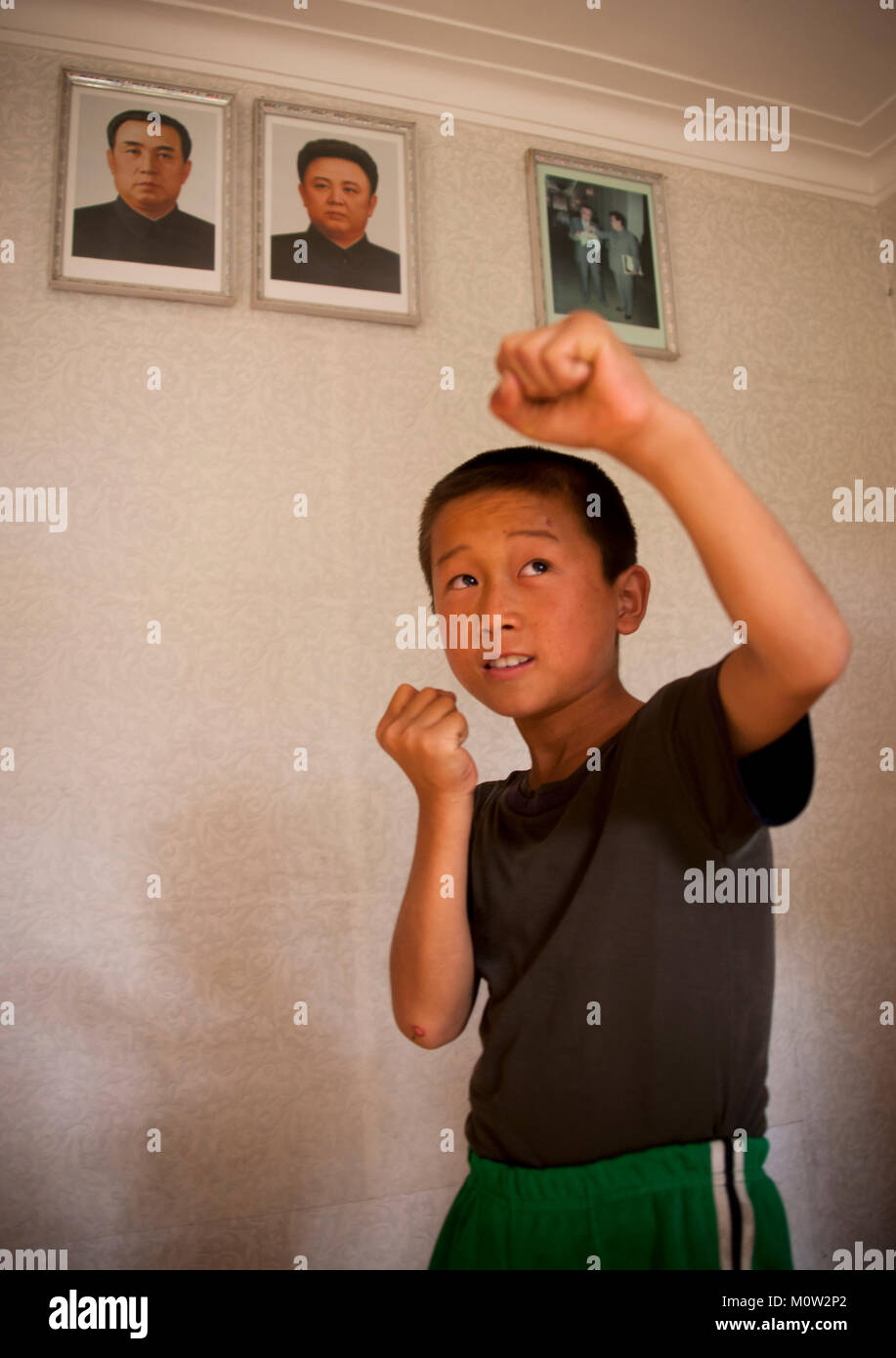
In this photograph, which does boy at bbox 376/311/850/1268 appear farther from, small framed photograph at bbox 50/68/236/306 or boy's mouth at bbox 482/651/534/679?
small framed photograph at bbox 50/68/236/306

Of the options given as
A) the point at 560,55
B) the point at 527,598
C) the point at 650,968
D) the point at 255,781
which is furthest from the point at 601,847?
the point at 560,55

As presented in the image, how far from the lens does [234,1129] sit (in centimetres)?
116

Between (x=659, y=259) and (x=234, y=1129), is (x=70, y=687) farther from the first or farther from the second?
(x=659, y=259)

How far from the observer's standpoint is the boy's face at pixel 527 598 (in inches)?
26.4

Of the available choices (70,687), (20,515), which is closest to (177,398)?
(20,515)

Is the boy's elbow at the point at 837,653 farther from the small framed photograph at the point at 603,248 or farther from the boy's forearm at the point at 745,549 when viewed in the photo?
the small framed photograph at the point at 603,248

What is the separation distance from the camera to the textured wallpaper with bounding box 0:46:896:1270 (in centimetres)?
114

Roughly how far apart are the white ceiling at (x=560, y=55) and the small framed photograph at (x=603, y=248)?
9 cm

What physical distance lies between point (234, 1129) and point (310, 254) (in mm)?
1320

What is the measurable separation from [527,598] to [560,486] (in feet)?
0.40

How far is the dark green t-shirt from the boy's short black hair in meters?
0.20
